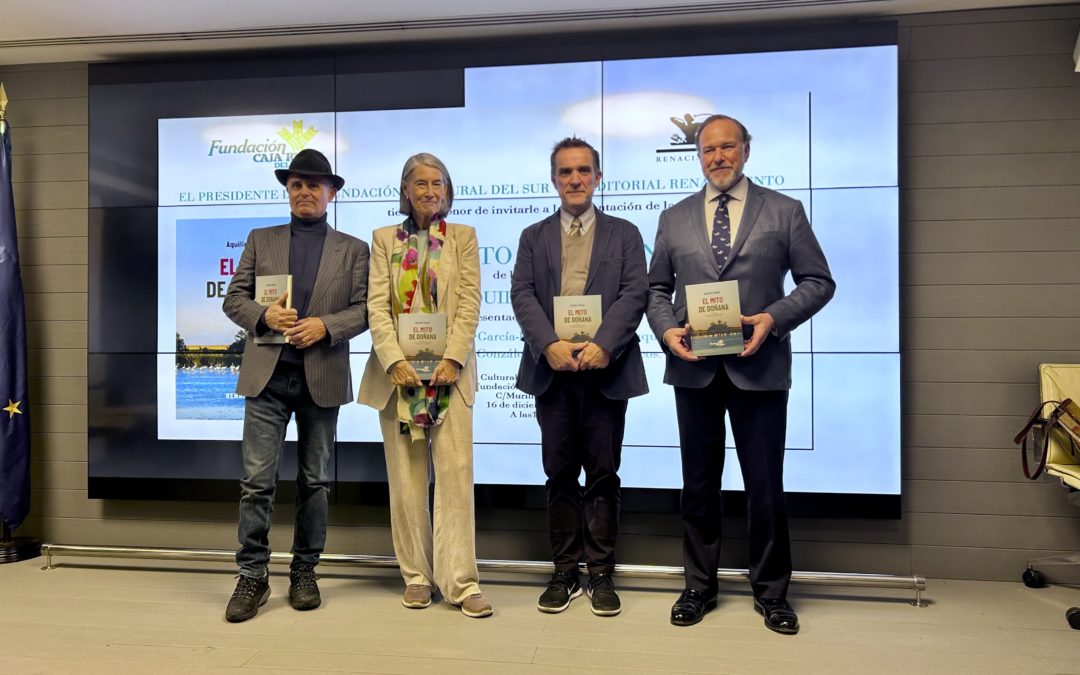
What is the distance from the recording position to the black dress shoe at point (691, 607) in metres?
2.60

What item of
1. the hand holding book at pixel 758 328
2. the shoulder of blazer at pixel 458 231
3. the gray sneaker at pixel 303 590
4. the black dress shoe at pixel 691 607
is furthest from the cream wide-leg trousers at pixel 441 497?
the hand holding book at pixel 758 328

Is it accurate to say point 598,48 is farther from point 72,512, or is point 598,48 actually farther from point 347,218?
point 72,512

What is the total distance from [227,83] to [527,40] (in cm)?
154

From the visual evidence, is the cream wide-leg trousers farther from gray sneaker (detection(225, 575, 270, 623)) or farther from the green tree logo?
the green tree logo

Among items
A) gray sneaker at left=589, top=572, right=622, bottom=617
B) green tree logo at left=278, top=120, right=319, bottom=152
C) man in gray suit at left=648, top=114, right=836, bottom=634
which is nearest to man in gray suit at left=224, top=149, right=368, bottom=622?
green tree logo at left=278, top=120, right=319, bottom=152

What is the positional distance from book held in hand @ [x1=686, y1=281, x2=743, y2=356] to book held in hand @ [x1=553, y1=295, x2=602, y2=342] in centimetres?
35

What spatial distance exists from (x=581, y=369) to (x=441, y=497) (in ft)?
2.40

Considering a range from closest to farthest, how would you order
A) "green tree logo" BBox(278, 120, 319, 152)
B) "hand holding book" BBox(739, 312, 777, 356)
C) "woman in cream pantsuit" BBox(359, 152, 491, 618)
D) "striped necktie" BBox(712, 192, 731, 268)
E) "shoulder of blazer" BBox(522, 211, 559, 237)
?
"hand holding book" BBox(739, 312, 777, 356)
"striped necktie" BBox(712, 192, 731, 268)
"woman in cream pantsuit" BBox(359, 152, 491, 618)
"shoulder of blazer" BBox(522, 211, 559, 237)
"green tree logo" BBox(278, 120, 319, 152)

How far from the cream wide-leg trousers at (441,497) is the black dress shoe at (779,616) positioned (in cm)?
108

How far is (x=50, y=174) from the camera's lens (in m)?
3.91

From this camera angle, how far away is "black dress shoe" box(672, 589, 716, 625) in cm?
260

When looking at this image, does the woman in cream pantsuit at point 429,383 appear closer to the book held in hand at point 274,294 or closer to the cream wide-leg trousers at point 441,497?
the cream wide-leg trousers at point 441,497

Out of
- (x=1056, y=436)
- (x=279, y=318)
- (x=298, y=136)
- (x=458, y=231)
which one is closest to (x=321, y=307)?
(x=279, y=318)

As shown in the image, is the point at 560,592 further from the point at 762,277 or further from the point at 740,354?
the point at 762,277
